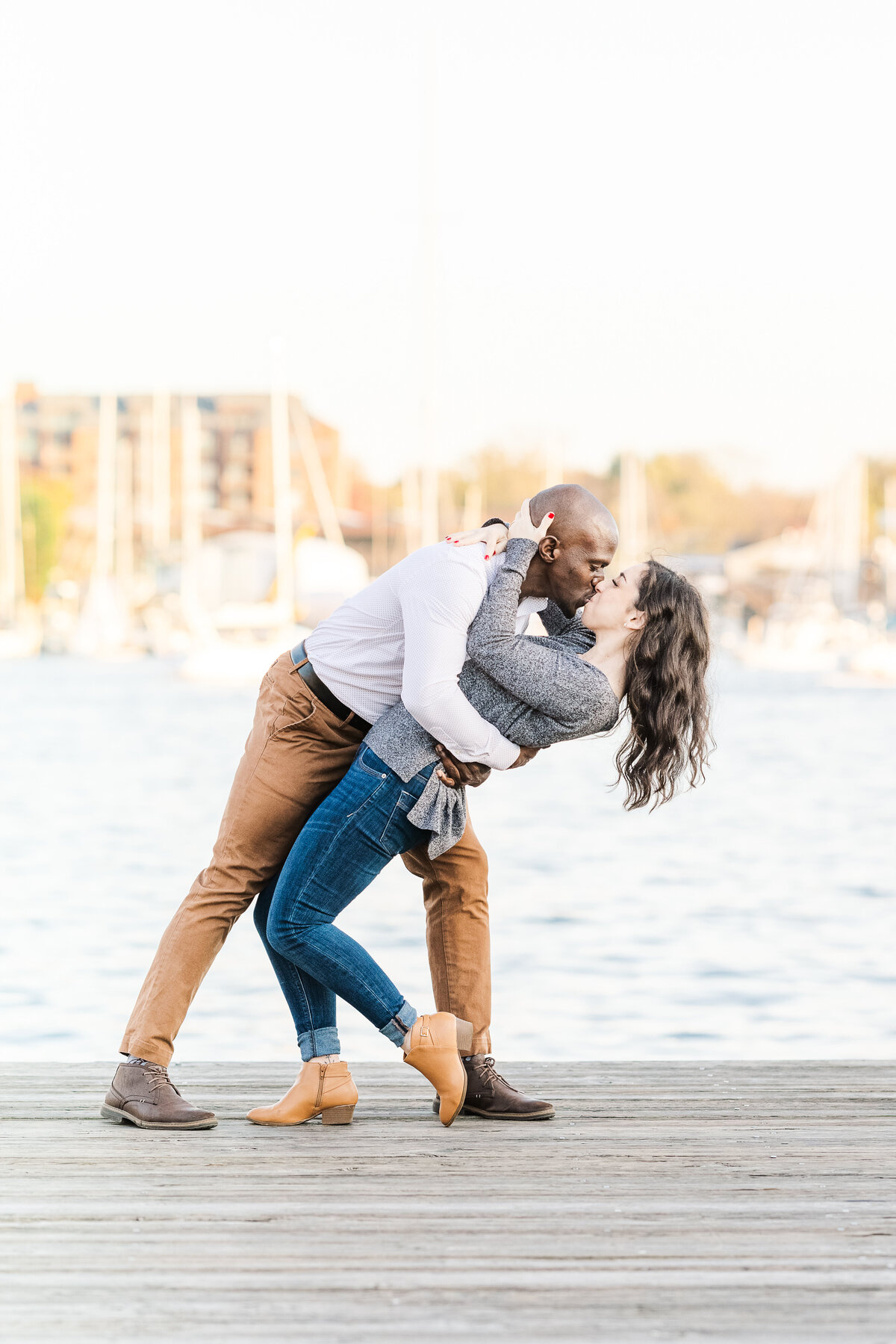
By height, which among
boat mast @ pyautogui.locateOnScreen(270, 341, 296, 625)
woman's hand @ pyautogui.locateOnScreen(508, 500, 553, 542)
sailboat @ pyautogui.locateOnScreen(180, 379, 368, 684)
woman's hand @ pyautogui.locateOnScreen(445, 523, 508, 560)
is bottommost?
sailboat @ pyautogui.locateOnScreen(180, 379, 368, 684)

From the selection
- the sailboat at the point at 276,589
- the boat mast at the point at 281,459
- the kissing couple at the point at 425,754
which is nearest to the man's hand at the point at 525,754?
the kissing couple at the point at 425,754

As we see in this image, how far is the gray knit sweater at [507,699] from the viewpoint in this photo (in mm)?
3186

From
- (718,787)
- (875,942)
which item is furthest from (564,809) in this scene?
(875,942)

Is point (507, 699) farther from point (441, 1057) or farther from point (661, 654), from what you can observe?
point (441, 1057)

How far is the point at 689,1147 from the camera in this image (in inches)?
128

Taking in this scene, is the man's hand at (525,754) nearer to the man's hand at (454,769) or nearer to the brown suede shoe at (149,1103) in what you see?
the man's hand at (454,769)

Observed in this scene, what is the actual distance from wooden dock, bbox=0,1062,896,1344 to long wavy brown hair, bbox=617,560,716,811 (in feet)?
2.47

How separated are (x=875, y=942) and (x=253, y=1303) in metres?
8.60

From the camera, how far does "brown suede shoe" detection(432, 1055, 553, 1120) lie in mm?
3500

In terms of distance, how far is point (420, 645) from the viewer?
315 cm

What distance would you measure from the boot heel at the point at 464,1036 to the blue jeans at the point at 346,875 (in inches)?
4.0

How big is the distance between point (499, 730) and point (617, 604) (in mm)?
347

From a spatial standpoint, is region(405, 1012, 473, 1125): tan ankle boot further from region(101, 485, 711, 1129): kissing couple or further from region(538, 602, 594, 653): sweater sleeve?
region(538, 602, 594, 653): sweater sleeve

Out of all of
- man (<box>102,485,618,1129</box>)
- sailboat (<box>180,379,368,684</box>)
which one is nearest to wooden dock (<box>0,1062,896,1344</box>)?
man (<box>102,485,618,1129</box>)
